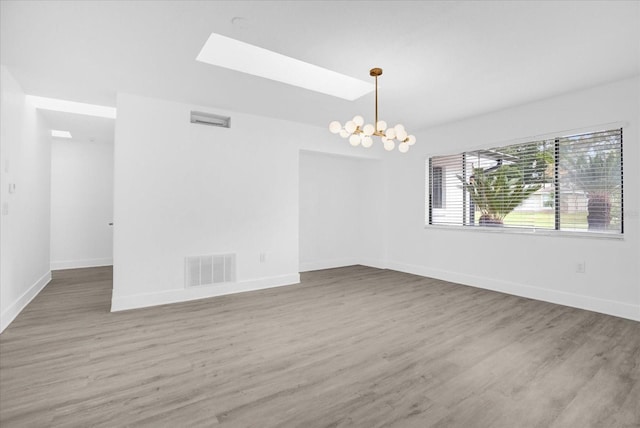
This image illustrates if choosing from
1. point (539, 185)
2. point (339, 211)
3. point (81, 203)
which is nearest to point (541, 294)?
point (539, 185)

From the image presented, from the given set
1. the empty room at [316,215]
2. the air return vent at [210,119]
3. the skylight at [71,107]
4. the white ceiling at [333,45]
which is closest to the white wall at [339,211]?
the empty room at [316,215]

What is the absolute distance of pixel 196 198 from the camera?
4238 millimetres

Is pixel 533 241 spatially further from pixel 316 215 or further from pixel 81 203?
pixel 81 203

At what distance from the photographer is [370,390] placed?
2031 millimetres

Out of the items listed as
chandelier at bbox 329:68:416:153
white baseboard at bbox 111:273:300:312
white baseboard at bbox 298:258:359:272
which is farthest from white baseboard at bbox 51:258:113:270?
chandelier at bbox 329:68:416:153

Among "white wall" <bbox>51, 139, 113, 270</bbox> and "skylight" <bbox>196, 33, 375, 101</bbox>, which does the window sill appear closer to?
"skylight" <bbox>196, 33, 375, 101</bbox>

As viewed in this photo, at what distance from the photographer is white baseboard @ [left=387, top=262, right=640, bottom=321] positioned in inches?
136

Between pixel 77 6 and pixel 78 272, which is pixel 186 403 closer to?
pixel 77 6

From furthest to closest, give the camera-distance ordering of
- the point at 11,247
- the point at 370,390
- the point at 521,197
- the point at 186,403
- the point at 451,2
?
1. the point at 521,197
2. the point at 11,247
3. the point at 451,2
4. the point at 370,390
5. the point at 186,403

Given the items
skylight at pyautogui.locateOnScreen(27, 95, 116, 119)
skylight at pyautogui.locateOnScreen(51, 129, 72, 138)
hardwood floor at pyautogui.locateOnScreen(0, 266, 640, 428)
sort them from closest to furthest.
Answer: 1. hardwood floor at pyautogui.locateOnScreen(0, 266, 640, 428)
2. skylight at pyautogui.locateOnScreen(27, 95, 116, 119)
3. skylight at pyautogui.locateOnScreen(51, 129, 72, 138)

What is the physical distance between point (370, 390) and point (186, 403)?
1.16 metres

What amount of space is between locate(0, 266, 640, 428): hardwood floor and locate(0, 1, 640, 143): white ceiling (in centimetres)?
265

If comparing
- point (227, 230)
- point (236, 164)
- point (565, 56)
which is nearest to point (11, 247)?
point (227, 230)

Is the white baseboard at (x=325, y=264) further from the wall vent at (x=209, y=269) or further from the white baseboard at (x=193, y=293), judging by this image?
the wall vent at (x=209, y=269)
